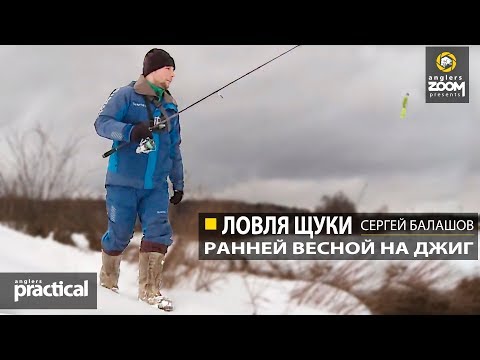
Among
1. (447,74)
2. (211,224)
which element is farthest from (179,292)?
(447,74)

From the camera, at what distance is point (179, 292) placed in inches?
136

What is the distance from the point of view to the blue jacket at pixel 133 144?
303 centimetres

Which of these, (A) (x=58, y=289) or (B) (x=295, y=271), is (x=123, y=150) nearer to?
(A) (x=58, y=289)

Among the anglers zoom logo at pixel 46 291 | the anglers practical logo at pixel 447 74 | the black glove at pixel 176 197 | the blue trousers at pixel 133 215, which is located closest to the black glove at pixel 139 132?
the blue trousers at pixel 133 215

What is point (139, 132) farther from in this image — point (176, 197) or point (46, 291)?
point (46, 291)

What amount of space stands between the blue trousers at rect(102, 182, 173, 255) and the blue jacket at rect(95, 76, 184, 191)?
4 cm

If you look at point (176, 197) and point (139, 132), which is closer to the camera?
point (139, 132)

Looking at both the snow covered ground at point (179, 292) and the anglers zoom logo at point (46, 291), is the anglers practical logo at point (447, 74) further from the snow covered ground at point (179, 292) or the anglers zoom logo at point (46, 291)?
the anglers zoom logo at point (46, 291)

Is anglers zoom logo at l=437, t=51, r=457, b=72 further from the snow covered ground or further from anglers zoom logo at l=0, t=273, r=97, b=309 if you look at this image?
anglers zoom logo at l=0, t=273, r=97, b=309

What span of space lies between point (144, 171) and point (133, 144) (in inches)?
5.3

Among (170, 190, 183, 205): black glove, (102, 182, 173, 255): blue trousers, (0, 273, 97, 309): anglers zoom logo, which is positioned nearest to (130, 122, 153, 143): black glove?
(102, 182, 173, 255): blue trousers

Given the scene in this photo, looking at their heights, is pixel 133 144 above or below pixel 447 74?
below

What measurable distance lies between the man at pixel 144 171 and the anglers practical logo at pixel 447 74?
4.17ft

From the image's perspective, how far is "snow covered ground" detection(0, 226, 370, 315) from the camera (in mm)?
3039
